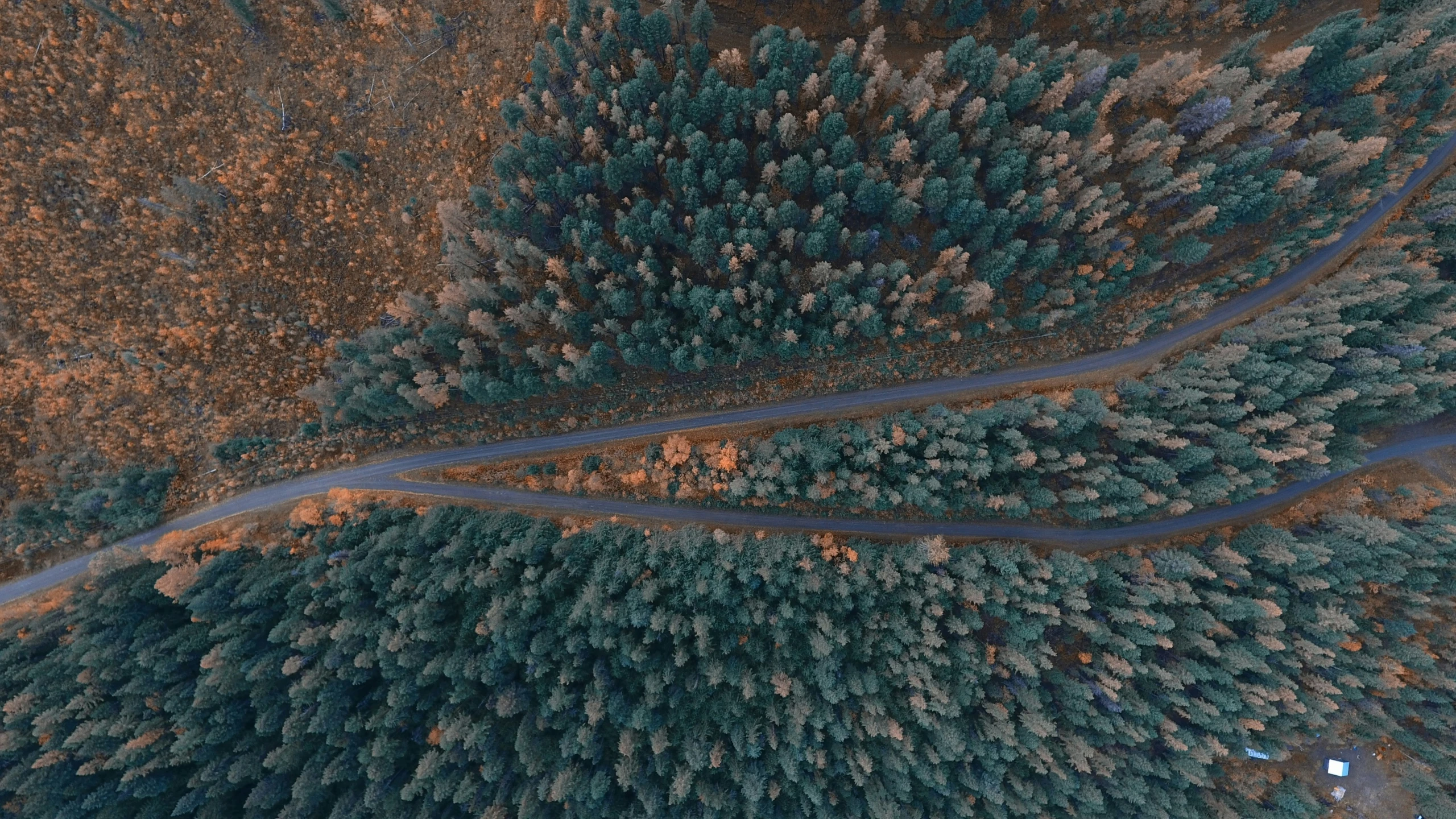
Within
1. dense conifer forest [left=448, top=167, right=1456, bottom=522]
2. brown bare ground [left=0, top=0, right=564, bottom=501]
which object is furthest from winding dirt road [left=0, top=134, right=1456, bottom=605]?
brown bare ground [left=0, top=0, right=564, bottom=501]

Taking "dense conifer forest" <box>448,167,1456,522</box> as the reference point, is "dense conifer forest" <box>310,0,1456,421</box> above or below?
above

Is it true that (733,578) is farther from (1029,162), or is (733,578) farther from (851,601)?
(1029,162)

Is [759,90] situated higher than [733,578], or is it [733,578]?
[759,90]

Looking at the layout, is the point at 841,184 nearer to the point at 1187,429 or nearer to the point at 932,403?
the point at 932,403

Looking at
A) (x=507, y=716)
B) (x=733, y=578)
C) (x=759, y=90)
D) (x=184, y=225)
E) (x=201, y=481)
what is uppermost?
(x=759, y=90)

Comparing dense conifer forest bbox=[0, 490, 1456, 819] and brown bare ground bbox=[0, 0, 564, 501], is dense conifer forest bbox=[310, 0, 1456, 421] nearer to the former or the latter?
brown bare ground bbox=[0, 0, 564, 501]

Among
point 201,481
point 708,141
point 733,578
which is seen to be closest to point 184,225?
point 201,481
